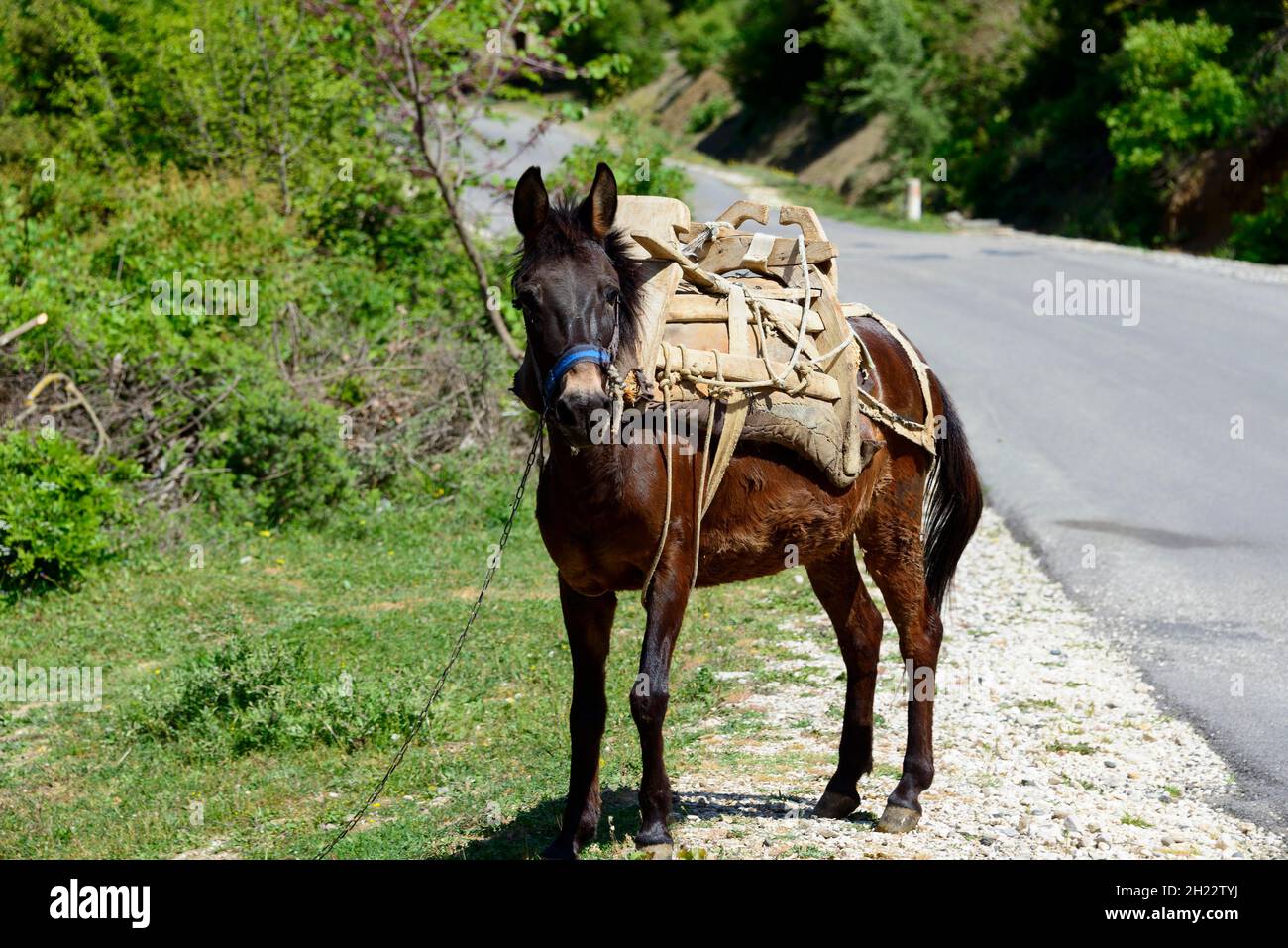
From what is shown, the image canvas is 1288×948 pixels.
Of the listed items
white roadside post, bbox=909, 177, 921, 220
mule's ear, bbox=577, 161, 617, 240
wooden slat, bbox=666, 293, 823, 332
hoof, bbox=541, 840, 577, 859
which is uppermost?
white roadside post, bbox=909, 177, 921, 220

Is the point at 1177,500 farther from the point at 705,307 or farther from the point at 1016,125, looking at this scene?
the point at 1016,125

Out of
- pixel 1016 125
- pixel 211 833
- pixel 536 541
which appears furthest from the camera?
pixel 1016 125

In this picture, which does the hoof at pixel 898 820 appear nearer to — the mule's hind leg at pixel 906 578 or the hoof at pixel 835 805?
the hoof at pixel 835 805

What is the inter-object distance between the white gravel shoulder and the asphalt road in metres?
0.21

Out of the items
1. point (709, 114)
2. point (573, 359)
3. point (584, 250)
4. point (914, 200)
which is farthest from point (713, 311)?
point (709, 114)

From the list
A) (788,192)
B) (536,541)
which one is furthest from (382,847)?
(788,192)

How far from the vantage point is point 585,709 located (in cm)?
534

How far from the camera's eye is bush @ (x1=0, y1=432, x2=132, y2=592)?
33.4 ft

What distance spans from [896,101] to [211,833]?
3429 centimetres

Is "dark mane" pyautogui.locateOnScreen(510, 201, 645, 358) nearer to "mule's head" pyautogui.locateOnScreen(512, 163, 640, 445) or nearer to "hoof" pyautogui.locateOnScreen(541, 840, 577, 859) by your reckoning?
"mule's head" pyautogui.locateOnScreen(512, 163, 640, 445)

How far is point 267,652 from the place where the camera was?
8.23 meters

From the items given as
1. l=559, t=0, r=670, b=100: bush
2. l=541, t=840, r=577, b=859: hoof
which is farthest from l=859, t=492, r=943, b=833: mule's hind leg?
l=559, t=0, r=670, b=100: bush

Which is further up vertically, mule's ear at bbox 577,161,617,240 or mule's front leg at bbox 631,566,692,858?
mule's ear at bbox 577,161,617,240

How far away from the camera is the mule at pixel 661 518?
15.6 ft
